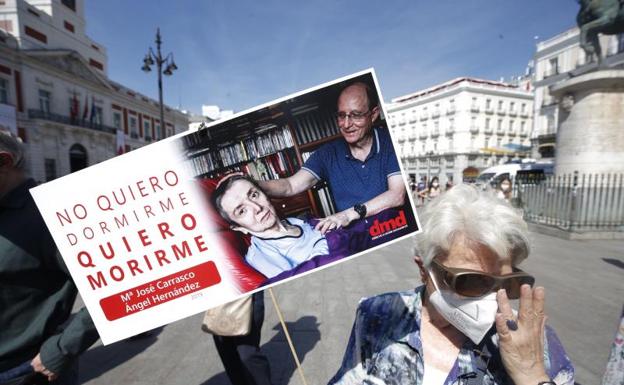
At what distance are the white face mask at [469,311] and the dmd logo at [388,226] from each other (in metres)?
0.32

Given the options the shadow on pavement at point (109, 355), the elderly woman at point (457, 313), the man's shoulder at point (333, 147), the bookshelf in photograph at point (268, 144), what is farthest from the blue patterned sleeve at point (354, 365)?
the shadow on pavement at point (109, 355)

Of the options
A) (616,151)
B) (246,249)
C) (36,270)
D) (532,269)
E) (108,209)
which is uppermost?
(108,209)

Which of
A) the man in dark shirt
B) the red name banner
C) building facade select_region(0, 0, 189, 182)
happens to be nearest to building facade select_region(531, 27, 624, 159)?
the red name banner

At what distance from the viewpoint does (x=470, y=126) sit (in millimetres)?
46375

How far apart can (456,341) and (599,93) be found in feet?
35.8

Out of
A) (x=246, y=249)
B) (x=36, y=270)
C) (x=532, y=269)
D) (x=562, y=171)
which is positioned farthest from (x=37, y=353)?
(x=562, y=171)

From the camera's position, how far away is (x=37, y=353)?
139 centimetres

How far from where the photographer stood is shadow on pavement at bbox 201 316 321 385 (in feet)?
8.51

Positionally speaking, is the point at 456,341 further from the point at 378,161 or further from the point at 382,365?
the point at 378,161

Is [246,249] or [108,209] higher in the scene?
[108,209]

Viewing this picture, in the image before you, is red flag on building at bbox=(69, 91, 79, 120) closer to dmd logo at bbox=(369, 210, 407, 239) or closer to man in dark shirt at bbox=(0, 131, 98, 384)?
man in dark shirt at bbox=(0, 131, 98, 384)

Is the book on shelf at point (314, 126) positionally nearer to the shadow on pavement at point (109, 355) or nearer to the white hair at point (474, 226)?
the white hair at point (474, 226)

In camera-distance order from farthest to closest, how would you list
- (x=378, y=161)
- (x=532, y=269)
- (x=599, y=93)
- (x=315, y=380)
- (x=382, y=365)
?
(x=599, y=93), (x=532, y=269), (x=315, y=380), (x=378, y=161), (x=382, y=365)

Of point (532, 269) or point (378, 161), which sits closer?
point (378, 161)
